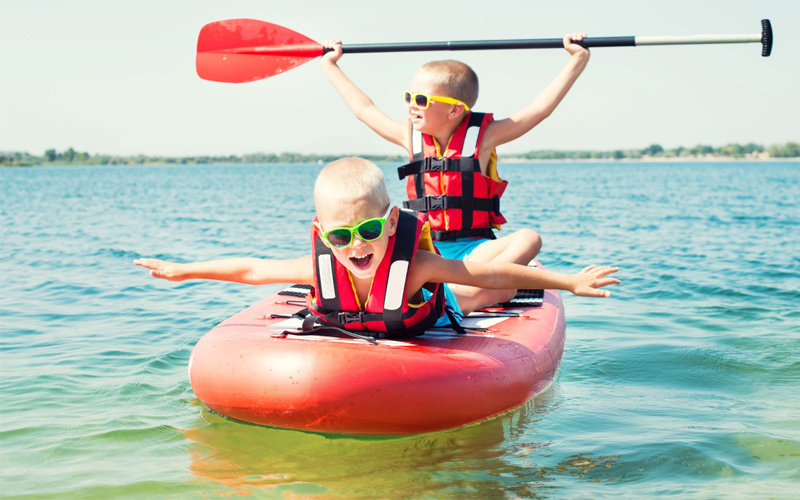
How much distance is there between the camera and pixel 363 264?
10.3 feet

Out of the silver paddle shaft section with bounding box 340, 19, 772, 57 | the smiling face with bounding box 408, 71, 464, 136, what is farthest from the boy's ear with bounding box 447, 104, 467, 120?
the silver paddle shaft section with bounding box 340, 19, 772, 57

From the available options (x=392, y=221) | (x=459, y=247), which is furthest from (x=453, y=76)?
(x=392, y=221)

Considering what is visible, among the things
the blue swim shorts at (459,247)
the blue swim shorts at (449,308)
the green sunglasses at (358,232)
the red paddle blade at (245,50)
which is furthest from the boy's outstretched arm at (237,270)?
the red paddle blade at (245,50)

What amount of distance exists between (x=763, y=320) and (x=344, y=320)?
4283 millimetres

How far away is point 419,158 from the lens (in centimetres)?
459

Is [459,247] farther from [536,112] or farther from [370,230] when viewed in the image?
[370,230]

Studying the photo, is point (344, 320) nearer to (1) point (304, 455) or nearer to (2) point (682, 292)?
(1) point (304, 455)

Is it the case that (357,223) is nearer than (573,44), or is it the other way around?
(357,223)

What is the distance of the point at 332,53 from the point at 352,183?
7.90 ft

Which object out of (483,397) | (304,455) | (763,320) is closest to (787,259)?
(763,320)

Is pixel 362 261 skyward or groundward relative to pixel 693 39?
groundward

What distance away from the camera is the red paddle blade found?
18.1 ft

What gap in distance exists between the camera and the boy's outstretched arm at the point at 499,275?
314cm

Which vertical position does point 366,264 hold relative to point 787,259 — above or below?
above
